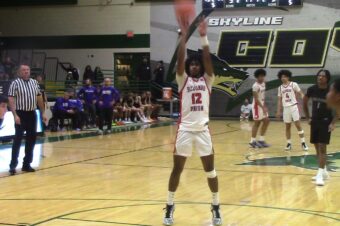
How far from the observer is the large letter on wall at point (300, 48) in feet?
88.3

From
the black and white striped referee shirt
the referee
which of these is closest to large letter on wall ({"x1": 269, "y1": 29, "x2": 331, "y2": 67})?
the referee

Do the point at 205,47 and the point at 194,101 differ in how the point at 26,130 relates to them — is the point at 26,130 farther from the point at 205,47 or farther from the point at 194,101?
the point at 205,47

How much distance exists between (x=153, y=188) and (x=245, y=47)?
2003cm

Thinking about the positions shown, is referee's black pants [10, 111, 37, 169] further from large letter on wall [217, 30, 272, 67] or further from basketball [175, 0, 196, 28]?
large letter on wall [217, 30, 272, 67]

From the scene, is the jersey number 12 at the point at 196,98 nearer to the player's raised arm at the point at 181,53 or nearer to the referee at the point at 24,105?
the player's raised arm at the point at 181,53

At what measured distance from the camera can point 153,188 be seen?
915cm

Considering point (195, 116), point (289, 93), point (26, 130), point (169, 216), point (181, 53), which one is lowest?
point (169, 216)

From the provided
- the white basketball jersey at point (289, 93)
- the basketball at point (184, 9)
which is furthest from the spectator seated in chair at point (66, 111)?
the basketball at point (184, 9)

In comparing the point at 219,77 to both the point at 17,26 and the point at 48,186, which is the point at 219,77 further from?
the point at 48,186

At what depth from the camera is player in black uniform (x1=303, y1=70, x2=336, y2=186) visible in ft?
30.2

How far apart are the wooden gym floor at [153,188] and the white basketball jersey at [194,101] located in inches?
46.3

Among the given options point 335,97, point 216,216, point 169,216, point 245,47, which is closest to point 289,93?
point 216,216

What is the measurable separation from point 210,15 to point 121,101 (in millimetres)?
7578

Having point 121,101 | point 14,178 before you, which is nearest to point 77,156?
point 14,178
